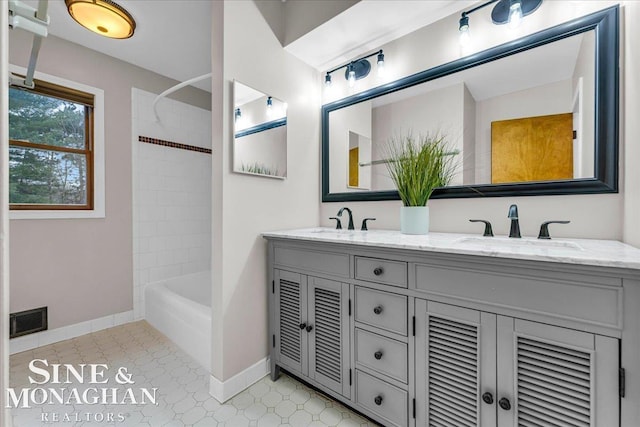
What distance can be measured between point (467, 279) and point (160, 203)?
113 inches

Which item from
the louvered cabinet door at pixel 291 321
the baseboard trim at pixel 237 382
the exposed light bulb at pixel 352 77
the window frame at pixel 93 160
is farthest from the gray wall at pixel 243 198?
the window frame at pixel 93 160

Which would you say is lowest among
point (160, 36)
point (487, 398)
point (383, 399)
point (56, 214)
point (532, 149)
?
point (383, 399)

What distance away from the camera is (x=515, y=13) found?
136 cm

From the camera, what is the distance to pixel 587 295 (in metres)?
0.84

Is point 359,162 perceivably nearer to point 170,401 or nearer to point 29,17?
point 29,17

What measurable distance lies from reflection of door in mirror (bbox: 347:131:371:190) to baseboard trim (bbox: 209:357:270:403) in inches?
52.6

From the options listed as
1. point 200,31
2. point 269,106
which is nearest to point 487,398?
Result: point 269,106

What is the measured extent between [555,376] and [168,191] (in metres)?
3.20

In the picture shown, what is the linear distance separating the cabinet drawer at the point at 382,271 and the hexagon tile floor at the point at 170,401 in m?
0.76

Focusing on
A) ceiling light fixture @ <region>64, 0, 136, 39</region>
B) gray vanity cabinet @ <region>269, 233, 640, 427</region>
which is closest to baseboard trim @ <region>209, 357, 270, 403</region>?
gray vanity cabinet @ <region>269, 233, 640, 427</region>

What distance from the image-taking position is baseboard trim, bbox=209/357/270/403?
5.15 feet

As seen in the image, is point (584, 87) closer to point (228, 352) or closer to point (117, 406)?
point (228, 352)

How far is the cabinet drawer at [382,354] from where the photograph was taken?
122 cm

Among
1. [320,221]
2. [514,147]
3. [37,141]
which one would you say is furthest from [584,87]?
[37,141]
